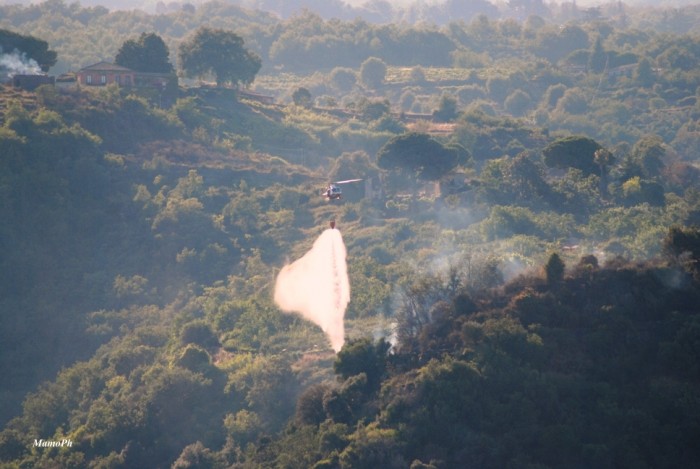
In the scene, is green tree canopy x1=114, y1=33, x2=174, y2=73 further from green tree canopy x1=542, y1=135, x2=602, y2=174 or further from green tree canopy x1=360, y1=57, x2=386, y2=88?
green tree canopy x1=360, y1=57, x2=386, y2=88

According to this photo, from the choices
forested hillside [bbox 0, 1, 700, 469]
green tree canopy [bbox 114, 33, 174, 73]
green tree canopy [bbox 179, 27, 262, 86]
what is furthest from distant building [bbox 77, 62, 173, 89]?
green tree canopy [bbox 179, 27, 262, 86]

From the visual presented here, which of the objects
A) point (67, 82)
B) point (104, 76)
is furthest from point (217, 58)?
point (67, 82)

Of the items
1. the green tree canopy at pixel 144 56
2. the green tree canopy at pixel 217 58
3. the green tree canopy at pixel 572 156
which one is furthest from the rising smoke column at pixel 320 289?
the green tree canopy at pixel 217 58

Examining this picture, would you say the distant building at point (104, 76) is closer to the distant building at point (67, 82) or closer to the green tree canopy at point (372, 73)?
the distant building at point (67, 82)

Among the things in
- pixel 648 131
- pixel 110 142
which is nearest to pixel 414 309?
pixel 110 142

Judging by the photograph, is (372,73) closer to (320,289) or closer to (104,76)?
(104,76)

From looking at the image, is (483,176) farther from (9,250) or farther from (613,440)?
(613,440)

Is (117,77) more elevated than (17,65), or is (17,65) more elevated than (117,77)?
(17,65)
